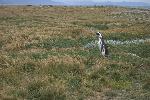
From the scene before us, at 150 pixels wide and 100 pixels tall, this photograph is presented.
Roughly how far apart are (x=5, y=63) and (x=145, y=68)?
7444 millimetres

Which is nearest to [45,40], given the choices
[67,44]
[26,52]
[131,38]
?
[67,44]

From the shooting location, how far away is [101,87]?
16234 millimetres

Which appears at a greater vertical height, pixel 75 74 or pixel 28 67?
pixel 28 67

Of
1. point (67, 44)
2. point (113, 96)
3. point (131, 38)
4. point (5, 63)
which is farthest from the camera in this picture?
point (131, 38)

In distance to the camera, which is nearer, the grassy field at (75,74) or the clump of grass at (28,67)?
the grassy field at (75,74)

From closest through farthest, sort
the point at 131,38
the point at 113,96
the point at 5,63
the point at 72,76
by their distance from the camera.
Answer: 1. the point at 113,96
2. the point at 72,76
3. the point at 5,63
4. the point at 131,38

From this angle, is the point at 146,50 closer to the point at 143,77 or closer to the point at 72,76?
the point at 143,77

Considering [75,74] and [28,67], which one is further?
[28,67]

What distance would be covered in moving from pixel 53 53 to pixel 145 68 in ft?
19.2

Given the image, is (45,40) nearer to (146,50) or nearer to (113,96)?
(146,50)

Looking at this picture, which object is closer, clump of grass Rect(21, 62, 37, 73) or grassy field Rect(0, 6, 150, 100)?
grassy field Rect(0, 6, 150, 100)

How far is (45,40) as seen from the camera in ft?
94.1

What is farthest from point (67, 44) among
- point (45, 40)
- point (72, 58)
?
point (72, 58)

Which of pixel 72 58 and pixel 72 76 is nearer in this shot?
pixel 72 76
